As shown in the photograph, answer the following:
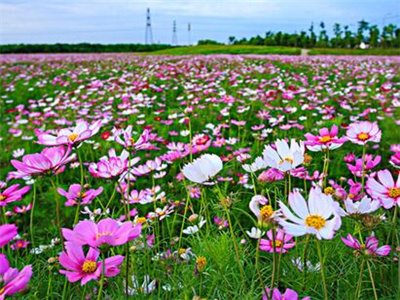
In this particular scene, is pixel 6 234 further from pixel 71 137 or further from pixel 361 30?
pixel 361 30

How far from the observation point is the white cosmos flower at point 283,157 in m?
0.68

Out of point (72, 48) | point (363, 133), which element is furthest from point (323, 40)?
point (363, 133)

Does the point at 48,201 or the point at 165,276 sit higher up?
the point at 165,276

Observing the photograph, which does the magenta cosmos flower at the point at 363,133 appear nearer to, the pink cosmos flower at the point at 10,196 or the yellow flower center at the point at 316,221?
the yellow flower center at the point at 316,221

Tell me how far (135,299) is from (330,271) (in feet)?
1.53

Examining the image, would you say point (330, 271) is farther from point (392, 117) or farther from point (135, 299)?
point (392, 117)

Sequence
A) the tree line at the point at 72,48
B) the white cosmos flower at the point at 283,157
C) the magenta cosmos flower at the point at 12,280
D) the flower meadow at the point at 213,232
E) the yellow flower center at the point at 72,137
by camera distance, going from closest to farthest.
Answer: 1. the magenta cosmos flower at the point at 12,280
2. the flower meadow at the point at 213,232
3. the white cosmos flower at the point at 283,157
4. the yellow flower center at the point at 72,137
5. the tree line at the point at 72,48

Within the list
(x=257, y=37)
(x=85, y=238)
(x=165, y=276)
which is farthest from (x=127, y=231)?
(x=257, y=37)

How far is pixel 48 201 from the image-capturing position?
79.3 inches

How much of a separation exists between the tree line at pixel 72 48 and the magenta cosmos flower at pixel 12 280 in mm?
26755

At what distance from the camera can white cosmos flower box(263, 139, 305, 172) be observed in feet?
2.23

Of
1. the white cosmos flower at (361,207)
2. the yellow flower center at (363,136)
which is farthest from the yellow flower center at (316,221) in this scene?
the yellow flower center at (363,136)

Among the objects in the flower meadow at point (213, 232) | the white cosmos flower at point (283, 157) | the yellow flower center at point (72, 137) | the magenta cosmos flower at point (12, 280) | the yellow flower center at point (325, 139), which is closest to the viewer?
the magenta cosmos flower at point (12, 280)

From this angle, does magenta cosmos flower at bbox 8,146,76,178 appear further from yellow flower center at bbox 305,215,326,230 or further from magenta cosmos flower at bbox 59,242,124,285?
yellow flower center at bbox 305,215,326,230
